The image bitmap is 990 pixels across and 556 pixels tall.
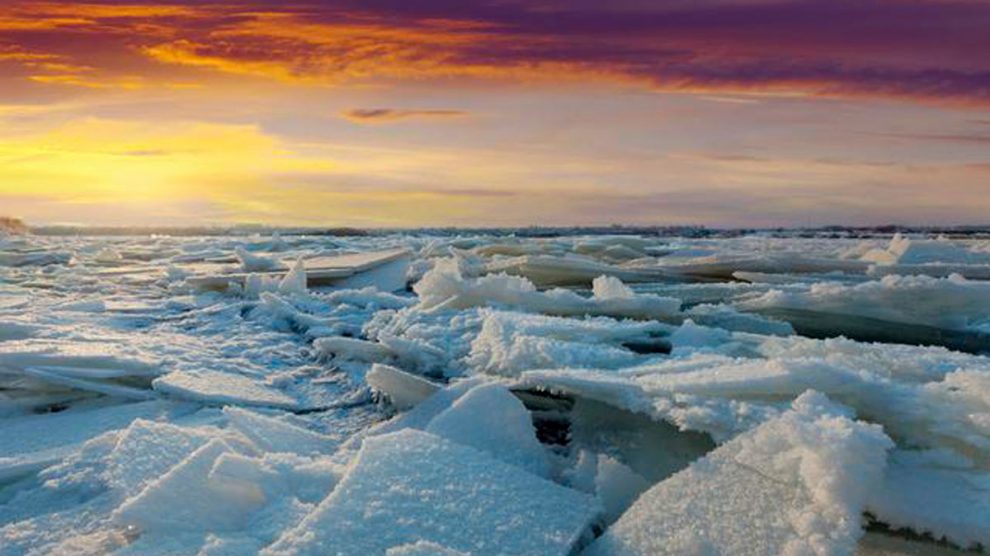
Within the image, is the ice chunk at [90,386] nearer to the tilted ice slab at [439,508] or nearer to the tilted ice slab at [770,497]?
the tilted ice slab at [439,508]

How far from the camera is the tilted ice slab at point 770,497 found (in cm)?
142

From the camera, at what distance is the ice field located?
151cm

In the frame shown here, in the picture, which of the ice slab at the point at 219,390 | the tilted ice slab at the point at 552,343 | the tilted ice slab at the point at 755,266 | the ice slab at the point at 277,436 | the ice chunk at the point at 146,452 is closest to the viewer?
the ice chunk at the point at 146,452

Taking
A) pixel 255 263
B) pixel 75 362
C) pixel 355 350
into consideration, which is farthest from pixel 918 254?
pixel 75 362

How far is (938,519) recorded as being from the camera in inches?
56.4


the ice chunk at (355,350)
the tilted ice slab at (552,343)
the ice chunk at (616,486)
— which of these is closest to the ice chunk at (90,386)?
the ice chunk at (355,350)

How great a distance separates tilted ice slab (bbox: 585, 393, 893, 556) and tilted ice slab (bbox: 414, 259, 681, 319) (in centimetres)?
225

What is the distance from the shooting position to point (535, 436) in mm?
2111

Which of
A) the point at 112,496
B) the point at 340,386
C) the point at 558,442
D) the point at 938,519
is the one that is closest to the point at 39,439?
the point at 112,496

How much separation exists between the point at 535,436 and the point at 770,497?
71 cm

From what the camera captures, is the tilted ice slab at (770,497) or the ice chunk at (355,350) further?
the ice chunk at (355,350)

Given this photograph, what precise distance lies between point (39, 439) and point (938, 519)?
8.06 feet

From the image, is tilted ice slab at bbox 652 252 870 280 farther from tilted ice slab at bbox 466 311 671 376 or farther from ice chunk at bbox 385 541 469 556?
ice chunk at bbox 385 541 469 556

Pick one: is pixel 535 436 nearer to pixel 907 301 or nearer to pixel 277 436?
pixel 277 436
